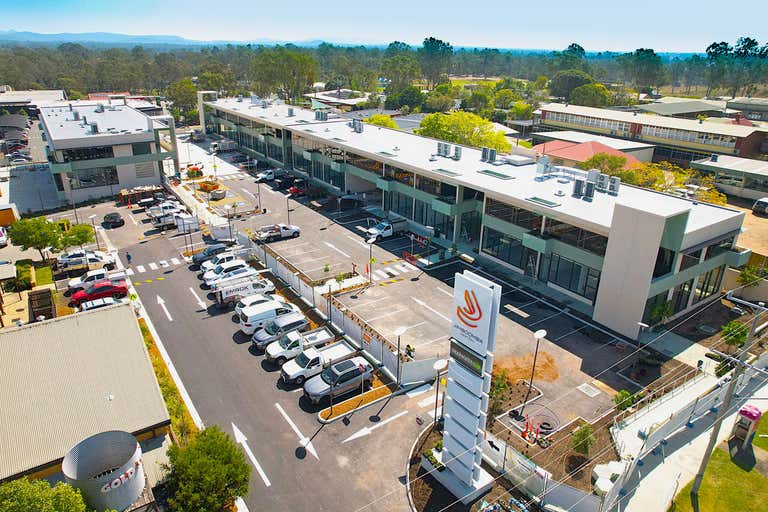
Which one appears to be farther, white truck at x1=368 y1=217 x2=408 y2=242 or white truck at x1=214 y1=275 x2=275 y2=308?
white truck at x1=368 y1=217 x2=408 y2=242

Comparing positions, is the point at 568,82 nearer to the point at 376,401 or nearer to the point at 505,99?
Result: the point at 505,99

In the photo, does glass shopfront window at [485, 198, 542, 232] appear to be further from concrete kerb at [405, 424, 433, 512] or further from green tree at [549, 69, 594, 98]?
green tree at [549, 69, 594, 98]

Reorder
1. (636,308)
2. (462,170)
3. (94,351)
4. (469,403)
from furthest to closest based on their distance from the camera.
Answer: (462,170)
(636,308)
(94,351)
(469,403)

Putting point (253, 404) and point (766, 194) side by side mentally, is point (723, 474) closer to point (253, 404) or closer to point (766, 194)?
point (253, 404)

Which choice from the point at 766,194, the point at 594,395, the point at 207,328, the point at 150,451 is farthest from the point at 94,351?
the point at 766,194

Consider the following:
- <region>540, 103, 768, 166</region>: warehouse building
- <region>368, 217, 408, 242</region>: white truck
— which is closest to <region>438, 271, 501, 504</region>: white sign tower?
<region>368, 217, 408, 242</region>: white truck

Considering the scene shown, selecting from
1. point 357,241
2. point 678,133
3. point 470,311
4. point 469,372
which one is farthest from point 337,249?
point 678,133

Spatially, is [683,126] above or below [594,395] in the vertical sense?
above
